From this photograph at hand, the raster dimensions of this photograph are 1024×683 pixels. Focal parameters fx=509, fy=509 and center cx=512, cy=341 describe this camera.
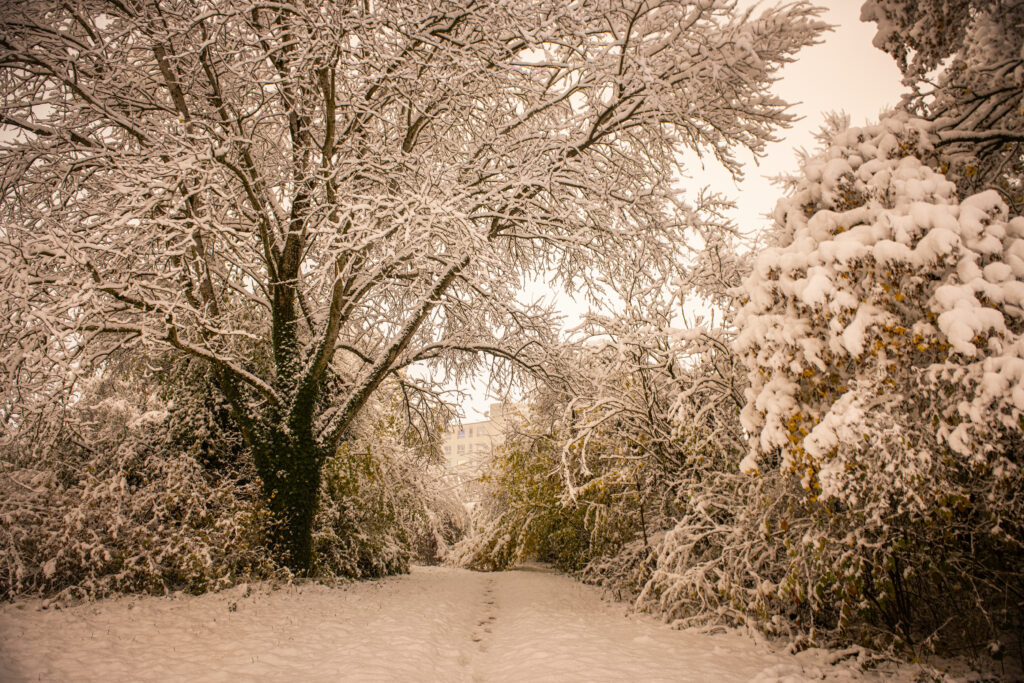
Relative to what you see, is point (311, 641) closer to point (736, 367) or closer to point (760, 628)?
point (760, 628)

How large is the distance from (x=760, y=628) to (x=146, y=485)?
8453 mm

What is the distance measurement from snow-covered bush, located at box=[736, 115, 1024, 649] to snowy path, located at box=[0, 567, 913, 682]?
4.23ft

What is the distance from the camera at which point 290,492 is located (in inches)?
327

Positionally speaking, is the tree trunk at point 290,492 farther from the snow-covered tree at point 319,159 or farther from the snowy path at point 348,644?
the snowy path at point 348,644

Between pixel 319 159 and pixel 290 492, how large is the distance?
5638 mm

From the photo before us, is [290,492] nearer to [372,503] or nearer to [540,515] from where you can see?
[372,503]

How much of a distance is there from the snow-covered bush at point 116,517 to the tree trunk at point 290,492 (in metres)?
0.28

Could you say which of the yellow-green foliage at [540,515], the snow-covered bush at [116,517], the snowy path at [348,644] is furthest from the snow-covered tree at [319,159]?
the yellow-green foliage at [540,515]

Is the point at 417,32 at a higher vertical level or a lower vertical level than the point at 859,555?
higher

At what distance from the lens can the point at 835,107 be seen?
27.2 feet

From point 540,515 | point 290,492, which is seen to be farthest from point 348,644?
point 540,515

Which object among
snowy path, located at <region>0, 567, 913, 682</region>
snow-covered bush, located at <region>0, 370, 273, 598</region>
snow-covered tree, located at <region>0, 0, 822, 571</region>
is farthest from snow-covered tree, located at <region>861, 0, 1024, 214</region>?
snow-covered bush, located at <region>0, 370, 273, 598</region>

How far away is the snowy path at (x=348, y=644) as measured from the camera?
4.37 metres

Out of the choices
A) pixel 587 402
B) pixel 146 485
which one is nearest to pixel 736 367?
pixel 587 402
